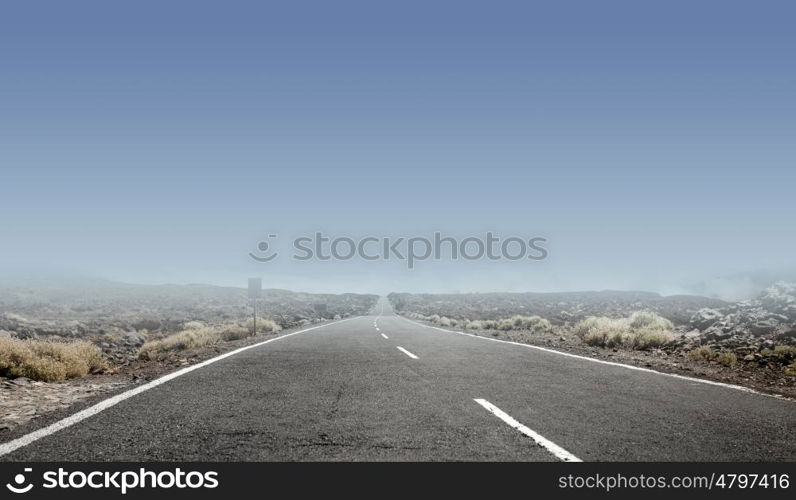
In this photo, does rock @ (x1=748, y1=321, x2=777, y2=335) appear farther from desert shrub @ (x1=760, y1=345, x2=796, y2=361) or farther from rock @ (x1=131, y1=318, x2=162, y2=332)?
rock @ (x1=131, y1=318, x2=162, y2=332)

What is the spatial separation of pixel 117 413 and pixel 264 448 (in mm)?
2314

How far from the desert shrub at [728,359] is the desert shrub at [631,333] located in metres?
3.37

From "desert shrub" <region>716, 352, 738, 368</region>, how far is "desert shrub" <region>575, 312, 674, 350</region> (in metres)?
3.37

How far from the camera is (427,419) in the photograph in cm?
542

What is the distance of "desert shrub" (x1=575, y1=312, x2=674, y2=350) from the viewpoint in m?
15.5

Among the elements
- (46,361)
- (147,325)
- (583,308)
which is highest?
(46,361)

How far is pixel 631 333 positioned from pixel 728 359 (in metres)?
5.12

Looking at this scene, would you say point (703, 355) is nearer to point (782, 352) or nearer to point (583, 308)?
point (782, 352)

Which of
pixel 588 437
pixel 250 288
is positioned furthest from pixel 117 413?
pixel 250 288

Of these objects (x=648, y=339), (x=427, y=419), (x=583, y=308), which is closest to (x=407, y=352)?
(x=427, y=419)
